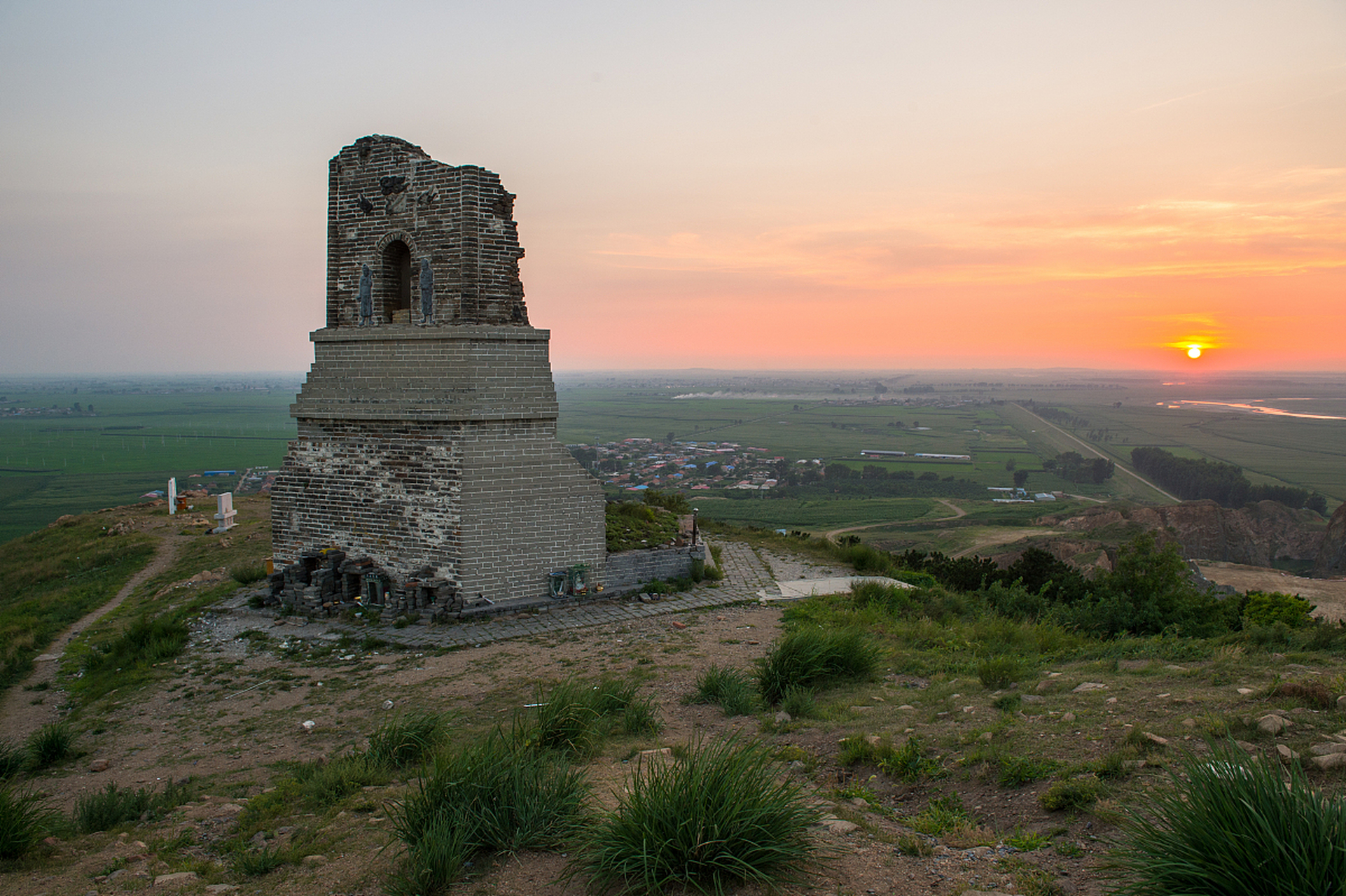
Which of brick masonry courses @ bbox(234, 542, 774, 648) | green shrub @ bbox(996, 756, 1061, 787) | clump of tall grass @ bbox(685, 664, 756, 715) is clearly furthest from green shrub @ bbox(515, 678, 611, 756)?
brick masonry courses @ bbox(234, 542, 774, 648)

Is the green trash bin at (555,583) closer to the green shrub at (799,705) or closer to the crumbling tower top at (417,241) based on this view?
the crumbling tower top at (417,241)

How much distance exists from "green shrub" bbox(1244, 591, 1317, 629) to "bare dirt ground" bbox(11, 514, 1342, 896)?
4892 millimetres

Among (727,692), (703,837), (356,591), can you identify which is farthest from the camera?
(356,591)

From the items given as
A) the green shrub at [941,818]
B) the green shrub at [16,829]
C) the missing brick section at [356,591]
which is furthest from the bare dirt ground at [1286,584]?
the green shrub at [16,829]

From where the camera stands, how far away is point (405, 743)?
233 inches

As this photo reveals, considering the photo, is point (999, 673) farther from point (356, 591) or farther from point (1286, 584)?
point (1286, 584)

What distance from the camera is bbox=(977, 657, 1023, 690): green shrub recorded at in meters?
6.88

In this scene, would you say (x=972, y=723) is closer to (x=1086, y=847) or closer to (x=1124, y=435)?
(x=1086, y=847)

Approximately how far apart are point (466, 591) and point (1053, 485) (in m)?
55.3

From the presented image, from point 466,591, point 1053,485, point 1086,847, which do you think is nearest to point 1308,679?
point 1086,847

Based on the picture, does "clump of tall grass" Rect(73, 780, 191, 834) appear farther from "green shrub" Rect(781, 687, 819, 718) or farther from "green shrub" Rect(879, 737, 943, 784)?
"green shrub" Rect(879, 737, 943, 784)

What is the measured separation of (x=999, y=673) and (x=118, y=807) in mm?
7576

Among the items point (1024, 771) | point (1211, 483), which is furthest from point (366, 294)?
point (1211, 483)

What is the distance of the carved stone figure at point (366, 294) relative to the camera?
11.8 meters
